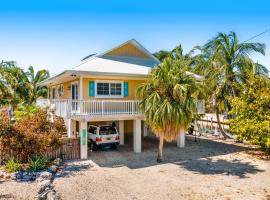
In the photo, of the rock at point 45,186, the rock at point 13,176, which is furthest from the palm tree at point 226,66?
the rock at point 13,176

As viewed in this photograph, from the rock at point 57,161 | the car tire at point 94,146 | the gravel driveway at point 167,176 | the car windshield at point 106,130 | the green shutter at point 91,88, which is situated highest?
the green shutter at point 91,88

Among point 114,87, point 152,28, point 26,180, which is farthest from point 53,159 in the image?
point 152,28

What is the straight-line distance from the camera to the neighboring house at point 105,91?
1550 centimetres

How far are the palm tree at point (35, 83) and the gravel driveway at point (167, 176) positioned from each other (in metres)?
22.6

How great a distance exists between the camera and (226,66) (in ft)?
70.7

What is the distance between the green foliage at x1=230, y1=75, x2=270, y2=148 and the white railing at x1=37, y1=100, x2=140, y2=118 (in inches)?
308

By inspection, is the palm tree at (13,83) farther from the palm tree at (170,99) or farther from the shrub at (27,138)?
the palm tree at (170,99)

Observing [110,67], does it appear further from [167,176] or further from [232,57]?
[232,57]

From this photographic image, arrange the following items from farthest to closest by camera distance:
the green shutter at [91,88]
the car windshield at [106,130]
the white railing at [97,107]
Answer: the car windshield at [106,130] < the green shutter at [91,88] < the white railing at [97,107]

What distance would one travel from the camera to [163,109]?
13578mm

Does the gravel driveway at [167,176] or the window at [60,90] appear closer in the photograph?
the gravel driveway at [167,176]

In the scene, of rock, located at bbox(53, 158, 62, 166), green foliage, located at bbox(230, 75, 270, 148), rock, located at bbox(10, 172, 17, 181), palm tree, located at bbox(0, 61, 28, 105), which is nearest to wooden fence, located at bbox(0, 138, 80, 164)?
rock, located at bbox(53, 158, 62, 166)

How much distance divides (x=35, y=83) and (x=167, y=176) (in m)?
29.6

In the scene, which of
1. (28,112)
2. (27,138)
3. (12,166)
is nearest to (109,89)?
(27,138)
